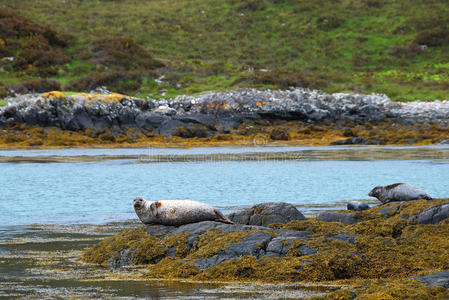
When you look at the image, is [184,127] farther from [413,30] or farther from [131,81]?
[413,30]

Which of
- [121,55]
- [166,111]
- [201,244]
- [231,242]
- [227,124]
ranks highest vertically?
[121,55]

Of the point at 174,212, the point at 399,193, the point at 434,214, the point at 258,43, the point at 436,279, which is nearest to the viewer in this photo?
the point at 436,279

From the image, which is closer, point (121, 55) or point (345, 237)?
point (345, 237)

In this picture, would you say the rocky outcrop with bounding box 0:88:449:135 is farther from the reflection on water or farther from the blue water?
the blue water

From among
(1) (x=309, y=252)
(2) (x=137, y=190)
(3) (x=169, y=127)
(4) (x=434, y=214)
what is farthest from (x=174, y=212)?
(3) (x=169, y=127)

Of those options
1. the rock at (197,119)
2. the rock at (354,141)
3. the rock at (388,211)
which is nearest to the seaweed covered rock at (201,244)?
the rock at (388,211)

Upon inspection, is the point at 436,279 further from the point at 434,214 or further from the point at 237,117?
the point at 237,117

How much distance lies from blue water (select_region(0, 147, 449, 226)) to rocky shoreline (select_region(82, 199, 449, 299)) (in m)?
4.33

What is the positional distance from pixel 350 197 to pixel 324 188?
1.95 meters

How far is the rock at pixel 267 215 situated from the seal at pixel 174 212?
0.53 m

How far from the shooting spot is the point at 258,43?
6106 cm

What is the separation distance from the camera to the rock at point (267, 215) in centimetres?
1073

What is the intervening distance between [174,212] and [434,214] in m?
4.10

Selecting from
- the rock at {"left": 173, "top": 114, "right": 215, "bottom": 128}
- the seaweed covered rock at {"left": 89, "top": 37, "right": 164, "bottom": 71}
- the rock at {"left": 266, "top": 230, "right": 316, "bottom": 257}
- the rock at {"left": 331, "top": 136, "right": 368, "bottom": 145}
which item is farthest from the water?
the seaweed covered rock at {"left": 89, "top": 37, "right": 164, "bottom": 71}
